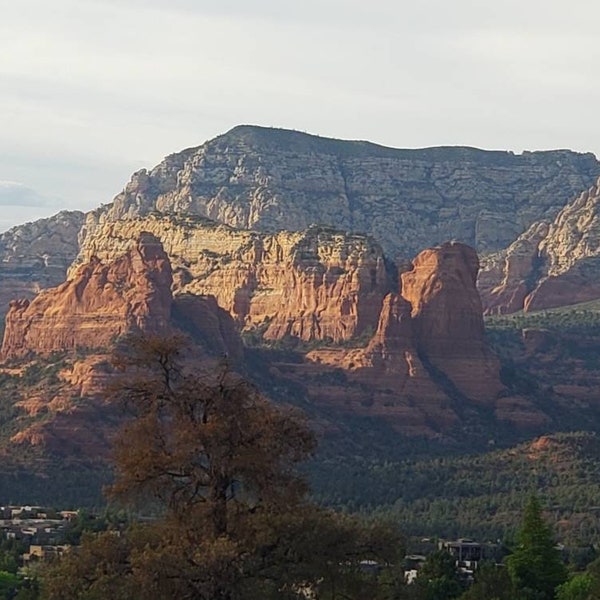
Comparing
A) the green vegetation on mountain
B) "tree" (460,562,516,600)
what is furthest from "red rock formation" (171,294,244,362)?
"tree" (460,562,516,600)

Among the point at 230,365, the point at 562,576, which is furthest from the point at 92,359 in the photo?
the point at 230,365

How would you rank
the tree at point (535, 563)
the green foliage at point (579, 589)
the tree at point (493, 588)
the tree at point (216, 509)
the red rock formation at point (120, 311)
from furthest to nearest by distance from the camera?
the red rock formation at point (120, 311), the tree at point (535, 563), the tree at point (493, 588), the green foliage at point (579, 589), the tree at point (216, 509)

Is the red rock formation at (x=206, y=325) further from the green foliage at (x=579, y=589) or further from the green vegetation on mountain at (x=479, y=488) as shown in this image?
the green foliage at (x=579, y=589)

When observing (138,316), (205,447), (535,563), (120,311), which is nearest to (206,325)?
(138,316)

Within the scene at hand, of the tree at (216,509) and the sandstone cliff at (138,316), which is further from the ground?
the sandstone cliff at (138,316)

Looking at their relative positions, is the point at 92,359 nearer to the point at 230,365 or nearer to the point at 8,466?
the point at 8,466

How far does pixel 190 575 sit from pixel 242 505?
1.80 metres

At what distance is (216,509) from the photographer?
39.4 m

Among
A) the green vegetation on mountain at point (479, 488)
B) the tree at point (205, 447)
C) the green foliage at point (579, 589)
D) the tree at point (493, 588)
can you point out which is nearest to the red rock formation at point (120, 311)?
the green vegetation on mountain at point (479, 488)

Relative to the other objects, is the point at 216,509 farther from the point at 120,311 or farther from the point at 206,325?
the point at 206,325

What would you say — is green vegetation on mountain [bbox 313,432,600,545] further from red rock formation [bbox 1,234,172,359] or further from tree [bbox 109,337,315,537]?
tree [bbox 109,337,315,537]

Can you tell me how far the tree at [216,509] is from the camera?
3875cm

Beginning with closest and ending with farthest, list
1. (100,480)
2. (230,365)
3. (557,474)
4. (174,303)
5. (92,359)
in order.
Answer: (230,365) < (100,480) < (557,474) < (92,359) < (174,303)

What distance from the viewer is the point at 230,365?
41125 mm
